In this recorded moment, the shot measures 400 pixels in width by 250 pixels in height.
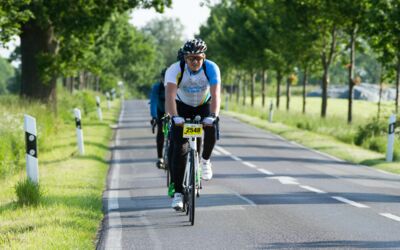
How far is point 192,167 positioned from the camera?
27.5ft

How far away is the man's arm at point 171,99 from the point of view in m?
8.27

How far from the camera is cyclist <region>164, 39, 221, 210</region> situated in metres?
8.28

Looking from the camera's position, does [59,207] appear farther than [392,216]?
Yes

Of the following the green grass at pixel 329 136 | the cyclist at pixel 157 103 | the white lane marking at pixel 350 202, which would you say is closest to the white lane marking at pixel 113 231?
the cyclist at pixel 157 103

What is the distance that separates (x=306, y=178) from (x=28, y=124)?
19.0 ft

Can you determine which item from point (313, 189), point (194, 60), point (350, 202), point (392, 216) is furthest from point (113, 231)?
point (313, 189)

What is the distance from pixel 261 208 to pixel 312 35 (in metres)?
28.8

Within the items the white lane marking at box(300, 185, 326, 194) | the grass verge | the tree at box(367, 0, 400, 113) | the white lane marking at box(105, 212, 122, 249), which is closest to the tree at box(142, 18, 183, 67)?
the grass verge

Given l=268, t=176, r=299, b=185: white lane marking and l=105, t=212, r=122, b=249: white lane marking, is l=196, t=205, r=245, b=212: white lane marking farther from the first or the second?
l=268, t=176, r=299, b=185: white lane marking

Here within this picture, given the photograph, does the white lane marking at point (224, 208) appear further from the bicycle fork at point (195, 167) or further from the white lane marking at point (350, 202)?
the white lane marking at point (350, 202)

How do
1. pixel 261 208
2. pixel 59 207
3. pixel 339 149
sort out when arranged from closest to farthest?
pixel 59 207
pixel 261 208
pixel 339 149

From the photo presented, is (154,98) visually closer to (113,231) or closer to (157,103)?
(157,103)

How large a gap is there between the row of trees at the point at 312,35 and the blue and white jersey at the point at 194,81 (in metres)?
14.9

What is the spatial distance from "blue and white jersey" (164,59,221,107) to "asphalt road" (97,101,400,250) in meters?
1.48
